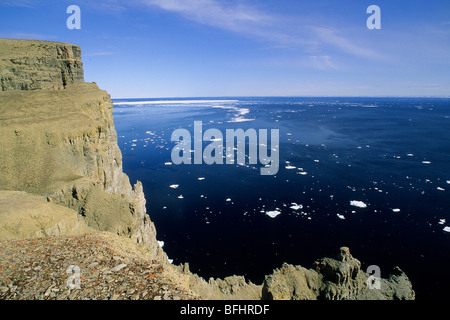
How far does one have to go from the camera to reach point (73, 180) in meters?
14.5

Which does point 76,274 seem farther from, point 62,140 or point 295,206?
point 295,206

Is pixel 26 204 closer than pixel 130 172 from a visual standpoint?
Yes

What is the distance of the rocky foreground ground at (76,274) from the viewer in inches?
241

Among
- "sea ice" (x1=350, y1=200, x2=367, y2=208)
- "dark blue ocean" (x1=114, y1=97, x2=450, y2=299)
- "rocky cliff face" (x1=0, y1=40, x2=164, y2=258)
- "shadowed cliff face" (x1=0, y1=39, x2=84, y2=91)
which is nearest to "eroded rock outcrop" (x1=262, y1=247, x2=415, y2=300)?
"dark blue ocean" (x1=114, y1=97, x2=450, y2=299)

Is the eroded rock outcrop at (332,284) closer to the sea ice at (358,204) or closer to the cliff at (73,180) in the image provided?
the cliff at (73,180)

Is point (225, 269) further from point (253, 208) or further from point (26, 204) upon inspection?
point (26, 204)

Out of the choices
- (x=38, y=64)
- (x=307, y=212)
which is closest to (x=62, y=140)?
(x=38, y=64)

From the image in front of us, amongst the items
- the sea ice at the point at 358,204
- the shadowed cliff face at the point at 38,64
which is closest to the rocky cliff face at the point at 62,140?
the shadowed cliff face at the point at 38,64

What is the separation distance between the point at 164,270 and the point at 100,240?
10.7 feet

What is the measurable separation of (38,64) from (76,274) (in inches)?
864

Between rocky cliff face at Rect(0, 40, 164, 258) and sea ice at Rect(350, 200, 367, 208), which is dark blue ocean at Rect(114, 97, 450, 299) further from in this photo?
rocky cliff face at Rect(0, 40, 164, 258)

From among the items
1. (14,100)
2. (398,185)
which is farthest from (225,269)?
(398,185)

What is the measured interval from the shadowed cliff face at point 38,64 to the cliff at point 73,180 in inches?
2.8

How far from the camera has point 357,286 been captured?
12.0 m
